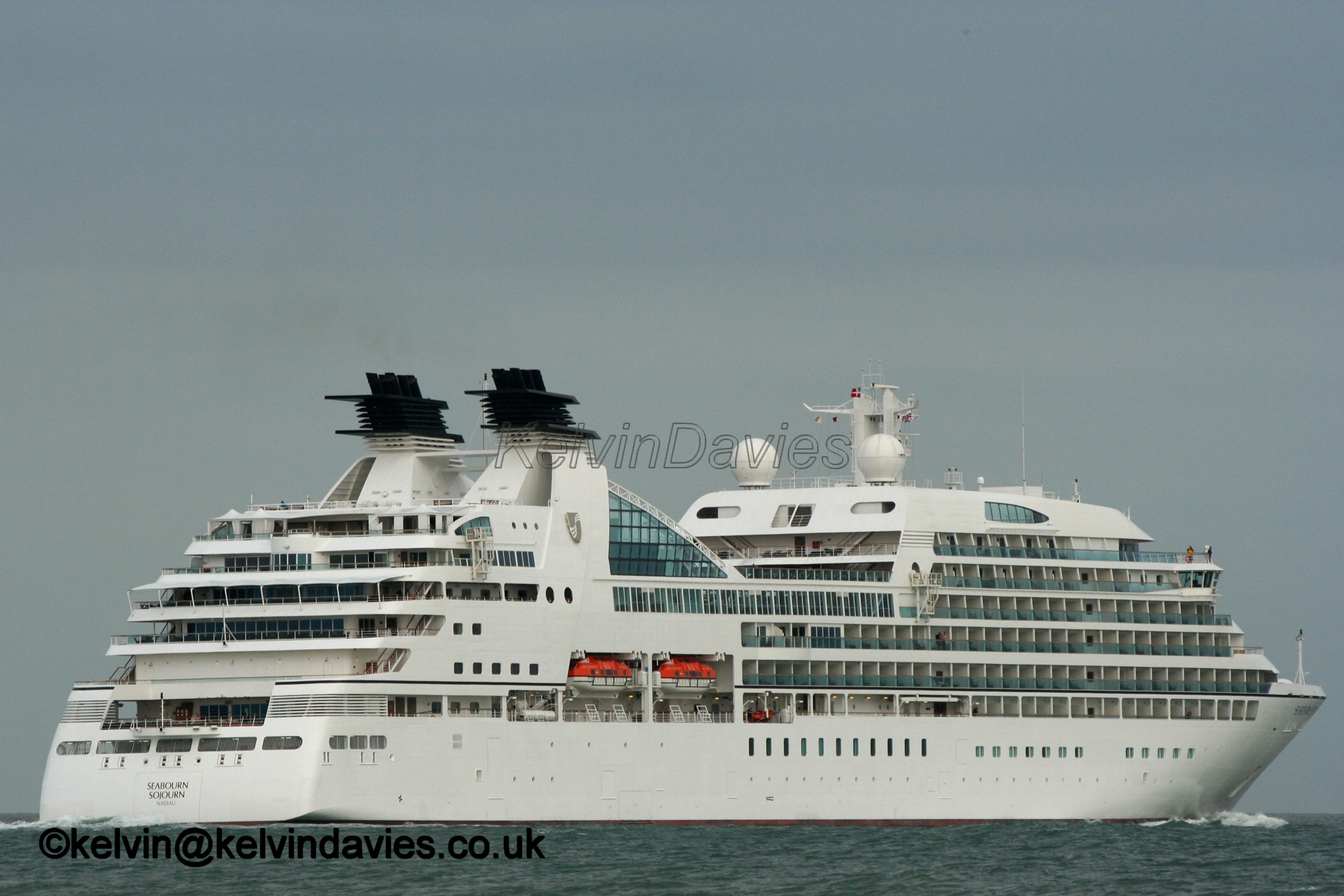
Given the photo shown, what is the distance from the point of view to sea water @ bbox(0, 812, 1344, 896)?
2648 inches

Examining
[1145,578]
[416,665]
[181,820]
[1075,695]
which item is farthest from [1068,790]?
[181,820]

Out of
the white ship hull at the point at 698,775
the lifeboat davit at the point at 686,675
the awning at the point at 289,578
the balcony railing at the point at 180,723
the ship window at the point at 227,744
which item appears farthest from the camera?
the lifeboat davit at the point at 686,675

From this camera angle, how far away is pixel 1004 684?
9000 centimetres

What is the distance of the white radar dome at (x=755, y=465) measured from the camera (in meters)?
95.7

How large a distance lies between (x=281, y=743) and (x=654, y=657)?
13856 millimetres

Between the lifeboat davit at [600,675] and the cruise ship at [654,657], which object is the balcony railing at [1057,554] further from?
the lifeboat davit at [600,675]

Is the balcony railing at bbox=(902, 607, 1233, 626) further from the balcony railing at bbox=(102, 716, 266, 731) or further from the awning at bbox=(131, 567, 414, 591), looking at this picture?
the balcony railing at bbox=(102, 716, 266, 731)

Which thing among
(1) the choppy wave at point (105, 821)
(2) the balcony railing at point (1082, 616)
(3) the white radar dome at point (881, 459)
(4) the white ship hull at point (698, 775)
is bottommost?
(1) the choppy wave at point (105, 821)

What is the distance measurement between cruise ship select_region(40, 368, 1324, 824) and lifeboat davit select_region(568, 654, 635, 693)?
0.12 m

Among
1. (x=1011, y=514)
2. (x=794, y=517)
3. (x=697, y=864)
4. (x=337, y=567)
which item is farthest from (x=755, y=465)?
(x=697, y=864)

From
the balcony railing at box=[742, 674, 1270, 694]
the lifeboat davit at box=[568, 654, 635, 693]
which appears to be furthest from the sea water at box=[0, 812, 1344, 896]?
the balcony railing at box=[742, 674, 1270, 694]

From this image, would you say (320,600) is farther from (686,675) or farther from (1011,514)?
(1011,514)

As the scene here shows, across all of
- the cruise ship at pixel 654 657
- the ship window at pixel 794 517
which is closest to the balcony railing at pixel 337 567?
the cruise ship at pixel 654 657

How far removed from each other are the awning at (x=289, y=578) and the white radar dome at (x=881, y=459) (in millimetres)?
22437
